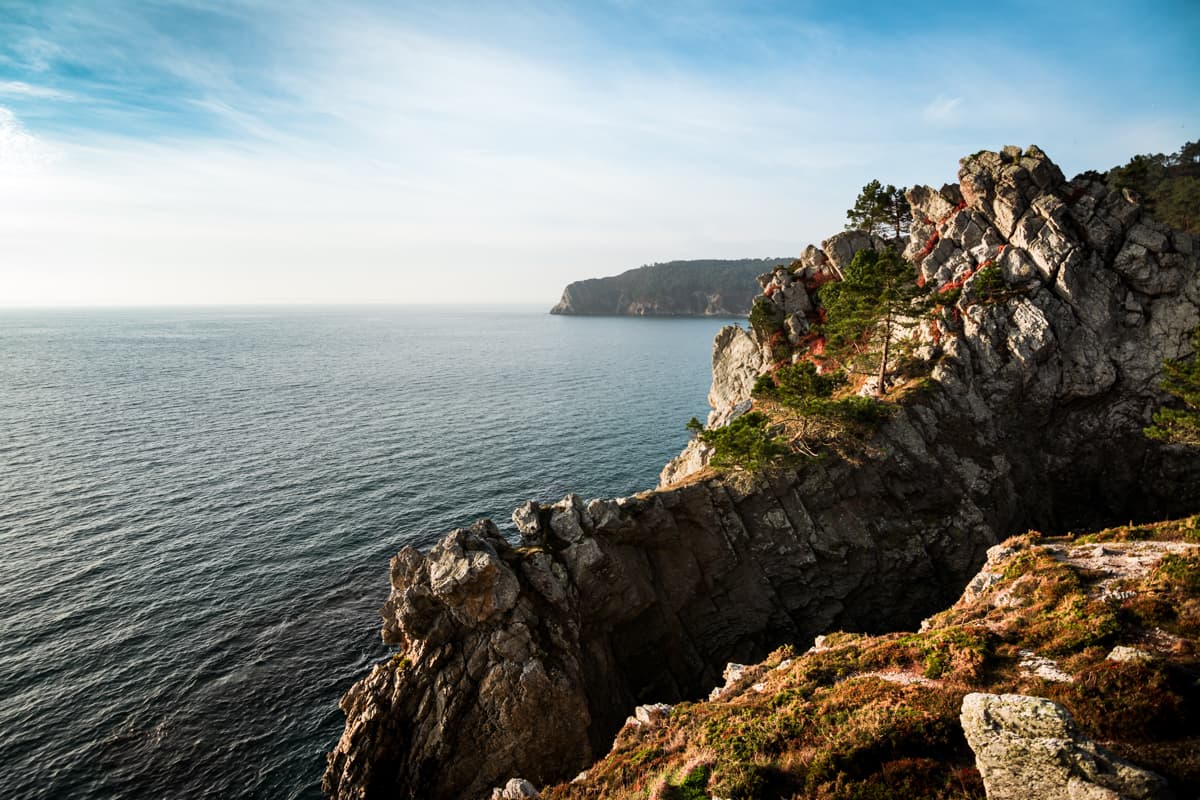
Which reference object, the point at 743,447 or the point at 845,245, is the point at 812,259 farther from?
the point at 743,447

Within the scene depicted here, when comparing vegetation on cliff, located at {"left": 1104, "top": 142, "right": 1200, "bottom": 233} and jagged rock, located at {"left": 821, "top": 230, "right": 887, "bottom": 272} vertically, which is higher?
vegetation on cliff, located at {"left": 1104, "top": 142, "right": 1200, "bottom": 233}

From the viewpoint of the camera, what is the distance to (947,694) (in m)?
20.9

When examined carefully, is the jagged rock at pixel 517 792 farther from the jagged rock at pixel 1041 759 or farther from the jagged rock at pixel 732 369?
the jagged rock at pixel 732 369

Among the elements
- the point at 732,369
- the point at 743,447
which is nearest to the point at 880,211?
the point at 732,369

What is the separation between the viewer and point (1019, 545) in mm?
36031

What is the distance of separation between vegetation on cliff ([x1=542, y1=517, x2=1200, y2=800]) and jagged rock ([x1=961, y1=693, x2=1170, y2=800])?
216cm

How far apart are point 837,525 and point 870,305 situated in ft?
75.6

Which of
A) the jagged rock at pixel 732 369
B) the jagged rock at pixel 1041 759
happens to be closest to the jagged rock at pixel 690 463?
the jagged rock at pixel 732 369

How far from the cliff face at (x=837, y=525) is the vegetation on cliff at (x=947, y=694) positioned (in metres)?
12.2

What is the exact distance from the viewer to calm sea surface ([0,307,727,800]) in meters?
36.3

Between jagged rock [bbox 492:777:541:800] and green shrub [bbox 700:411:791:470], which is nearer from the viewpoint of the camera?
jagged rock [bbox 492:777:541:800]

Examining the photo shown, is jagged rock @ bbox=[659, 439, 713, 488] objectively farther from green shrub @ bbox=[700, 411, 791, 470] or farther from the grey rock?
the grey rock

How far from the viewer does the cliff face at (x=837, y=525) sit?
→ 1389 inches

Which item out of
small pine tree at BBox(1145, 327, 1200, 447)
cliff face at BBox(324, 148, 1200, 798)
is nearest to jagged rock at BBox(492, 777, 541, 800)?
cliff face at BBox(324, 148, 1200, 798)
